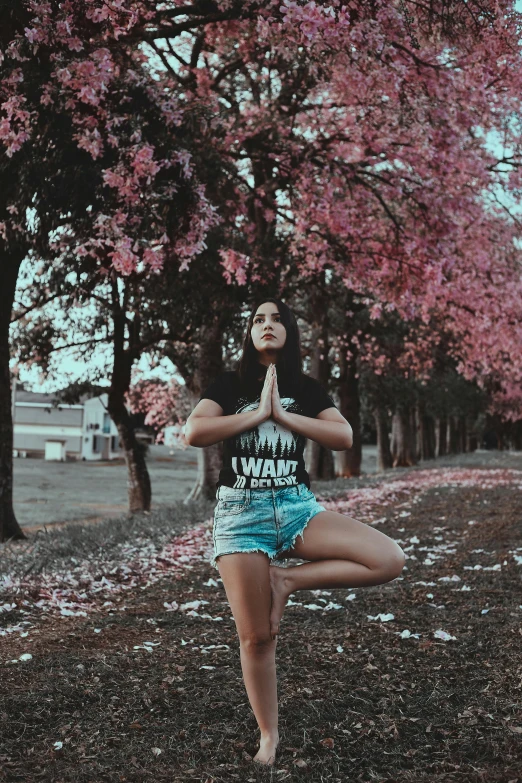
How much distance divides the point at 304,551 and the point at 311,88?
40.2 feet

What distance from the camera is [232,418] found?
3617mm

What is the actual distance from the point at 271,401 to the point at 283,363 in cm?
32

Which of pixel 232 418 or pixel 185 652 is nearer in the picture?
pixel 232 418

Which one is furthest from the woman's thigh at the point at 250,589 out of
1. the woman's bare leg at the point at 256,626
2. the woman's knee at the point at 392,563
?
the woman's knee at the point at 392,563

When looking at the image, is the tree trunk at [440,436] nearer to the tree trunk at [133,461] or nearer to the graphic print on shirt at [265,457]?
the tree trunk at [133,461]

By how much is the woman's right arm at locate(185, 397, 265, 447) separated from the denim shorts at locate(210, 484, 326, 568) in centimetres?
27

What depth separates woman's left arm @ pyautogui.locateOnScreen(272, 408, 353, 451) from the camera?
11.9ft

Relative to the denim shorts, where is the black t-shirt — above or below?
above

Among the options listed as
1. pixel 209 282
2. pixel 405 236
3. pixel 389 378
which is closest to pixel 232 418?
pixel 209 282

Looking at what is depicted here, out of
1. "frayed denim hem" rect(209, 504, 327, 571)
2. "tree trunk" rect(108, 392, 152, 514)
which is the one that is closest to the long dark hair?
"frayed denim hem" rect(209, 504, 327, 571)

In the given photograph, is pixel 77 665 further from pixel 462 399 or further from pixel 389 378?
pixel 462 399

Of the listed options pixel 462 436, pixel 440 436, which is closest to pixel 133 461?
pixel 440 436

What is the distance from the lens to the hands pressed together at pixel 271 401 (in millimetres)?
3604

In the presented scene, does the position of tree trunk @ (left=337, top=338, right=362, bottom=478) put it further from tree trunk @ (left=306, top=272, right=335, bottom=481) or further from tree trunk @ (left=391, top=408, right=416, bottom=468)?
tree trunk @ (left=391, top=408, right=416, bottom=468)
